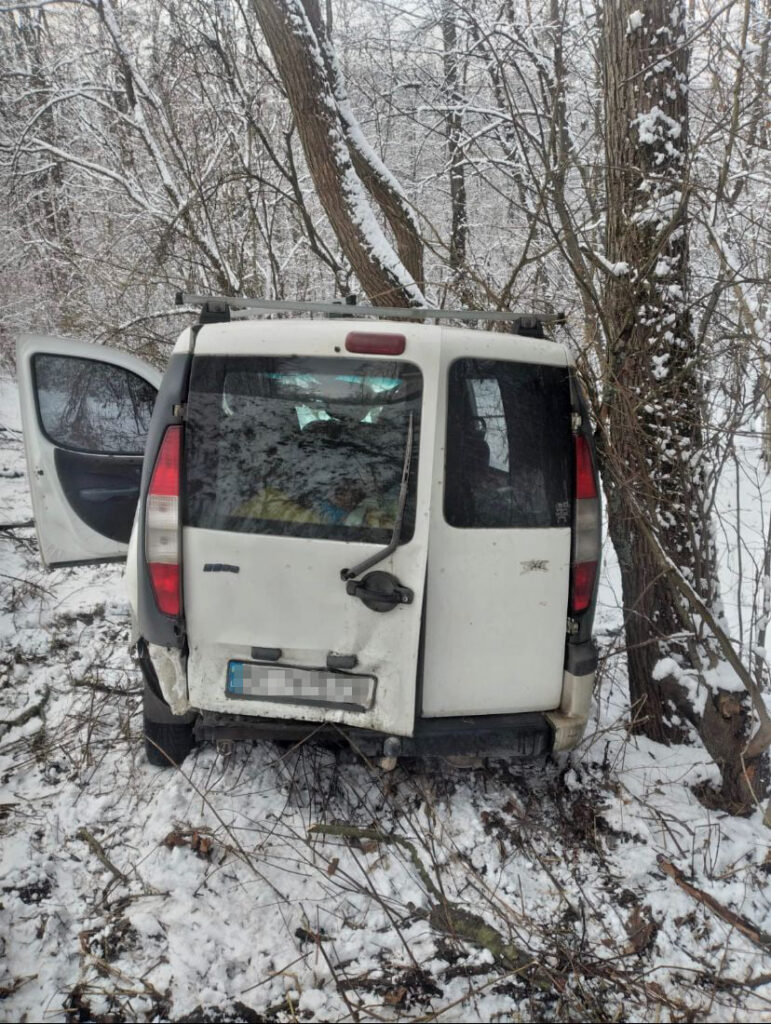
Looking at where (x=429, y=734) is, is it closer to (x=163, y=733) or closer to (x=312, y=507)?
(x=312, y=507)

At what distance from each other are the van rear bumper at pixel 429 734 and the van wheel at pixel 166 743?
356 mm

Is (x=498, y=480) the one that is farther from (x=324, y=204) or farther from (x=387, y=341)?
(x=324, y=204)

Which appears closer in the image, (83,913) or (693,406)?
(83,913)

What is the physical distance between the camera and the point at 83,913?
234 cm

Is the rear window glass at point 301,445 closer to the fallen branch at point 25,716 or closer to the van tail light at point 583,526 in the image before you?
the van tail light at point 583,526

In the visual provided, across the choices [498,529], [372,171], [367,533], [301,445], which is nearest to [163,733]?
[367,533]

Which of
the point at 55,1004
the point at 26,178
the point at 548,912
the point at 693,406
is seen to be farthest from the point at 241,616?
the point at 26,178

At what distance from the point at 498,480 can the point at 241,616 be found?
1.12m

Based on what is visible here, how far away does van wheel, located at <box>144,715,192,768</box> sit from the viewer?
2965mm

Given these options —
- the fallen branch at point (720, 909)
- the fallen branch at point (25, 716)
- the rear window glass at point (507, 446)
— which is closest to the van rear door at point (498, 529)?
the rear window glass at point (507, 446)

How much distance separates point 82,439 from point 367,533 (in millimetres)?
2237

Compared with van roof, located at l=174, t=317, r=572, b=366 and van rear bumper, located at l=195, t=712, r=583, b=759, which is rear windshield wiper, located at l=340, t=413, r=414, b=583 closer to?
van roof, located at l=174, t=317, r=572, b=366

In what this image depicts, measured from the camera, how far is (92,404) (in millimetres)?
3848

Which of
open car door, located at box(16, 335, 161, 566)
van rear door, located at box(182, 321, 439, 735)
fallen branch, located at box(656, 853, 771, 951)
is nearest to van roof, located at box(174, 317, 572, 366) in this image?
van rear door, located at box(182, 321, 439, 735)
